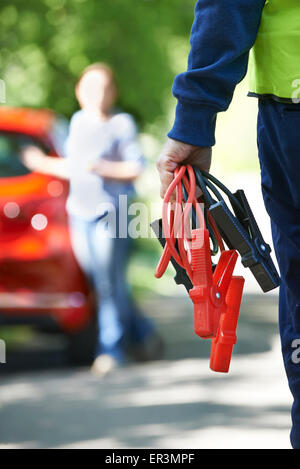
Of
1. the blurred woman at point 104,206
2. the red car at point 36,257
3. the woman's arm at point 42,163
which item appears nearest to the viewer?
the red car at point 36,257

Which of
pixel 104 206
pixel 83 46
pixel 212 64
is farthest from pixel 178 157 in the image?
pixel 83 46

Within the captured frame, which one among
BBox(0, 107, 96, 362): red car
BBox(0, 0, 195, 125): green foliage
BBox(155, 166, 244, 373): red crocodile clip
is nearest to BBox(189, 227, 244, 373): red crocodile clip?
BBox(155, 166, 244, 373): red crocodile clip

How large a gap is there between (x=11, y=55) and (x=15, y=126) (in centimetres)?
299

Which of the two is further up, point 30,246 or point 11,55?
point 11,55

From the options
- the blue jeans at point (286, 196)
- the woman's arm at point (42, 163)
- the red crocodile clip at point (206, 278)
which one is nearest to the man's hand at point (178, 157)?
the red crocodile clip at point (206, 278)

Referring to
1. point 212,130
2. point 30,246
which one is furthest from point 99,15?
point 212,130

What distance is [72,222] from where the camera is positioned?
6.33 m

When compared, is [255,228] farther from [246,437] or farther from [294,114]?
[246,437]

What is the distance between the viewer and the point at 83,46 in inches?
368

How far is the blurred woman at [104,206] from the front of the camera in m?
6.36

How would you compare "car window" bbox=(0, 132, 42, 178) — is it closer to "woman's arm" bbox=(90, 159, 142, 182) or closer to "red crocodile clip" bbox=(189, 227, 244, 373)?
"woman's arm" bbox=(90, 159, 142, 182)

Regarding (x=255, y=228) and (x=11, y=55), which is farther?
(x=11, y=55)

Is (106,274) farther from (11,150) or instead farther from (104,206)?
(11,150)

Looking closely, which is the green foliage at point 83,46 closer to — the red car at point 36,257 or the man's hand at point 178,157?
the red car at point 36,257
